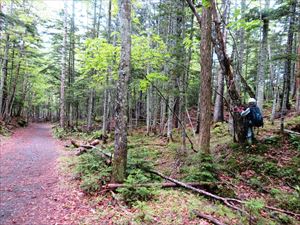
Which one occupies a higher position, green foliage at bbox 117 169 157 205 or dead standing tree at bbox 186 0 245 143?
dead standing tree at bbox 186 0 245 143

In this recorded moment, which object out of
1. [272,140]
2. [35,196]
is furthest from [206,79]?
[35,196]

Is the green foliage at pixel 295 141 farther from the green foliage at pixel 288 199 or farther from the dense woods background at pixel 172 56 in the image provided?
the green foliage at pixel 288 199

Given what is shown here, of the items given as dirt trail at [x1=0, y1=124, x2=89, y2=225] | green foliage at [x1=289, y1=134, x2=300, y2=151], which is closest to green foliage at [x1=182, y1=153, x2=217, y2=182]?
dirt trail at [x1=0, y1=124, x2=89, y2=225]

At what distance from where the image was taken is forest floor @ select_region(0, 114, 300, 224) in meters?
4.77

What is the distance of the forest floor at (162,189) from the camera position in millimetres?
4773

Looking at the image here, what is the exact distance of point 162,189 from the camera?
5906mm

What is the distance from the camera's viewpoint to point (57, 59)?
24.3 metres

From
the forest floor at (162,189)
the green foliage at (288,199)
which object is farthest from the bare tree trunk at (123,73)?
the green foliage at (288,199)

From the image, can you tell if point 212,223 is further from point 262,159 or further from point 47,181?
point 47,181

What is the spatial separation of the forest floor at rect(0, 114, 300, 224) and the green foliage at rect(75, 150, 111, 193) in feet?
0.09

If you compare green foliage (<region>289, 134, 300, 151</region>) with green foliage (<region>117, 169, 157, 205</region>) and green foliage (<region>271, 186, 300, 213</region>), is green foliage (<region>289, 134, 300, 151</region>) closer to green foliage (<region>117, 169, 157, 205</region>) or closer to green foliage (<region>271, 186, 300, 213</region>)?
green foliage (<region>271, 186, 300, 213</region>)

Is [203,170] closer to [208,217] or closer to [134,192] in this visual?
[208,217]

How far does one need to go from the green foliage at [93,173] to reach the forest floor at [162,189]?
0.09 ft

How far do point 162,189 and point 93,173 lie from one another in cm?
236
